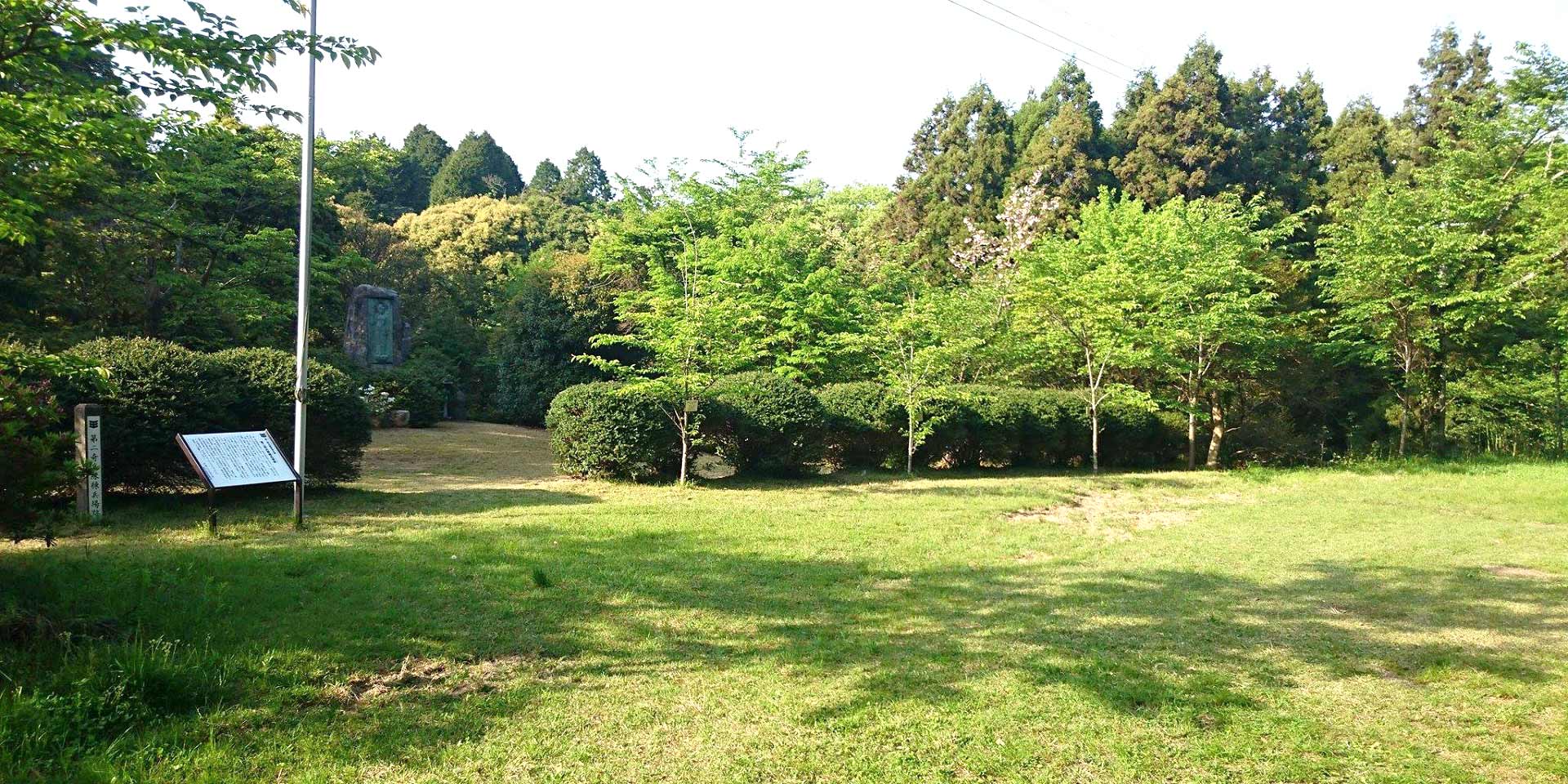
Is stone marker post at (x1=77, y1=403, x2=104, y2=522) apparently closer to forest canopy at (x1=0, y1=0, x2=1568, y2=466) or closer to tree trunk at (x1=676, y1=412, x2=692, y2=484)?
forest canopy at (x1=0, y1=0, x2=1568, y2=466)

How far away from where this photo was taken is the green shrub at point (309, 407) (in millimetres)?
8852

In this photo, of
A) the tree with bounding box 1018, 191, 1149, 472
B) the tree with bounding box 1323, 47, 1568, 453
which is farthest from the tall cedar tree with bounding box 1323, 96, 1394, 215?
the tree with bounding box 1018, 191, 1149, 472

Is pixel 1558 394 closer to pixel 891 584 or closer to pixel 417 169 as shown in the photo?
pixel 891 584

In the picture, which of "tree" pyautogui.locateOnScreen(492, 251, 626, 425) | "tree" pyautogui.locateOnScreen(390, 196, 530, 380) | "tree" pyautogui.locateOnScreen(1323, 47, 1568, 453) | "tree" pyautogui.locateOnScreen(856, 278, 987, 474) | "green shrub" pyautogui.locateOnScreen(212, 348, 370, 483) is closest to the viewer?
"green shrub" pyautogui.locateOnScreen(212, 348, 370, 483)

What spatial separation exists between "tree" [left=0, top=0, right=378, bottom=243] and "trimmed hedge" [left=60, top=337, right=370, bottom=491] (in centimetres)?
313

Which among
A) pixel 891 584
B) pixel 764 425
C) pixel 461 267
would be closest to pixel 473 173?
pixel 461 267

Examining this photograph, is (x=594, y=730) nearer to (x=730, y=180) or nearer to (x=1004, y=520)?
(x=1004, y=520)

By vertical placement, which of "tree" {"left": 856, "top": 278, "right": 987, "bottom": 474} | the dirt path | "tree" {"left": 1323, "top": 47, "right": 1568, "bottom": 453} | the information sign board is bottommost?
the dirt path

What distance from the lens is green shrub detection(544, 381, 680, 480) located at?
10.9 meters

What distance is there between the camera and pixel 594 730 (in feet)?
12.0

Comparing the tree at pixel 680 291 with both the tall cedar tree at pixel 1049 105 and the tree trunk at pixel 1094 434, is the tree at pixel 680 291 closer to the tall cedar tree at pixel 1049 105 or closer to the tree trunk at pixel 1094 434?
the tree trunk at pixel 1094 434

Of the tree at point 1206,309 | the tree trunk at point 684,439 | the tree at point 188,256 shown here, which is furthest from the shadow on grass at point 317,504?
the tree at point 1206,309

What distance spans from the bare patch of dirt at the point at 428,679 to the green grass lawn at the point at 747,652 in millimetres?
21

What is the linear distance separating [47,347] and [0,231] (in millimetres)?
7145
